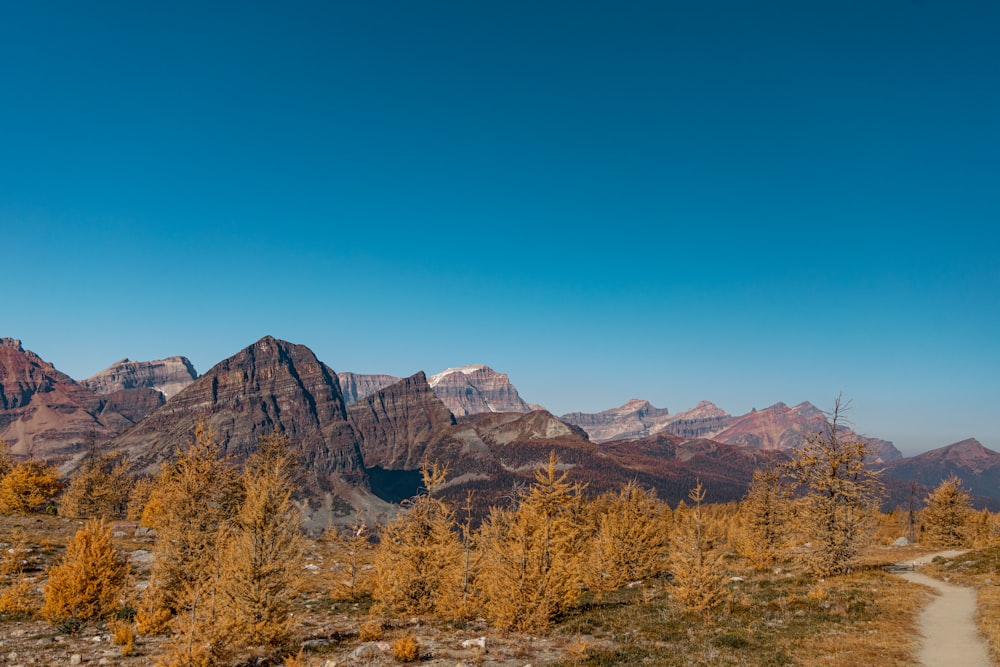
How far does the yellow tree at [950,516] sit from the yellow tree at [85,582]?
79890 millimetres

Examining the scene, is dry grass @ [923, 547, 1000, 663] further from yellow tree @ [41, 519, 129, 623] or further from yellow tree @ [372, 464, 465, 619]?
yellow tree @ [41, 519, 129, 623]

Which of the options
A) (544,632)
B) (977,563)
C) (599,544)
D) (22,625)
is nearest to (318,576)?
(22,625)

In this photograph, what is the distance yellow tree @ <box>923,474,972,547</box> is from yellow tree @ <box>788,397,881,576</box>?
129 feet

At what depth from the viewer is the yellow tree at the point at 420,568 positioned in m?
26.6

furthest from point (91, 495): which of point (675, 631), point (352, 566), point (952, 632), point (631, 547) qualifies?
point (952, 632)

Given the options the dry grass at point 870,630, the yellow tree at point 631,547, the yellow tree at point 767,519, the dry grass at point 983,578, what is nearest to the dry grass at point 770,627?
the dry grass at point 870,630

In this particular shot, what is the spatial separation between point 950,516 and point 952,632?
56.3m

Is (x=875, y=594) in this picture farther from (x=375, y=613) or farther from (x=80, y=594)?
(x=80, y=594)

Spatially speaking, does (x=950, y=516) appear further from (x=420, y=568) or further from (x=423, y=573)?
(x=420, y=568)

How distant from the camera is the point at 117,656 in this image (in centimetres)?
1878

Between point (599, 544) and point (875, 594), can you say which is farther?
point (599, 544)

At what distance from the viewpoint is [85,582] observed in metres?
22.8

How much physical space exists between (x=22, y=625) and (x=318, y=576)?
21.0 metres

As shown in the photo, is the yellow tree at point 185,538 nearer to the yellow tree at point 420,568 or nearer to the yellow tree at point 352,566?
the yellow tree at point 420,568
